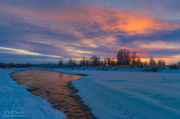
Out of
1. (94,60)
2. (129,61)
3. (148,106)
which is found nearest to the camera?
(148,106)

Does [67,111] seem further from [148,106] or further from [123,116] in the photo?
[148,106]

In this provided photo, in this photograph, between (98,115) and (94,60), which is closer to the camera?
(98,115)

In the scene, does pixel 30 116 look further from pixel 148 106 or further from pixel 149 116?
pixel 148 106

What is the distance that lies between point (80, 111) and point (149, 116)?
433cm

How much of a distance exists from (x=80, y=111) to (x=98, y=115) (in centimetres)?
140

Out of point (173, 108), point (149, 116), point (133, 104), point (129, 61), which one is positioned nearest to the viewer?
point (149, 116)

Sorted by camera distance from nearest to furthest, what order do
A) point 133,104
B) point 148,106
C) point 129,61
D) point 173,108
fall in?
point 173,108 < point 148,106 < point 133,104 < point 129,61

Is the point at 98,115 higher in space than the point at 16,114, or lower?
lower

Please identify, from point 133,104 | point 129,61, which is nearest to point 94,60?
point 129,61

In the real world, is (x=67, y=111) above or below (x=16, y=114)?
below

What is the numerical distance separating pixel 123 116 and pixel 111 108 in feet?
4.06

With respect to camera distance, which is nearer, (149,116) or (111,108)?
(149,116)

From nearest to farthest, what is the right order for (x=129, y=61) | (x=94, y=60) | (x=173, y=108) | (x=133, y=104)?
(x=173, y=108), (x=133, y=104), (x=129, y=61), (x=94, y=60)

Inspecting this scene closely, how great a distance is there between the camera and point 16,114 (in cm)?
579
